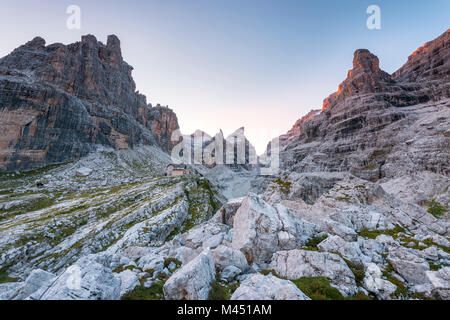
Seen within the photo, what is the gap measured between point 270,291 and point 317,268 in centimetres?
524

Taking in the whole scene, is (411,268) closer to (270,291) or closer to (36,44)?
(270,291)

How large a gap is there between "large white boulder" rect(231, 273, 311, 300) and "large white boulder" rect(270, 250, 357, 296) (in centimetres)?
382

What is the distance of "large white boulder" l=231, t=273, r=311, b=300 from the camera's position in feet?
24.6

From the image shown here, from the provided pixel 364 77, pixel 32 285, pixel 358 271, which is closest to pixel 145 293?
pixel 32 285

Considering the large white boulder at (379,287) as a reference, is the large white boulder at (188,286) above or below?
above

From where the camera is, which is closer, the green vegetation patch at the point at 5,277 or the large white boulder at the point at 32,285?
the large white boulder at the point at 32,285

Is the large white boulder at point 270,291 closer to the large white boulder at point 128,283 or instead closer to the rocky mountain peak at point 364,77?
the large white boulder at point 128,283

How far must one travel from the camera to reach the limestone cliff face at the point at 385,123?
80750 mm

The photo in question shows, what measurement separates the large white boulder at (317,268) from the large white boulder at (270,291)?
12.5 feet

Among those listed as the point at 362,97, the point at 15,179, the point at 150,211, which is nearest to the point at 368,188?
the point at 150,211

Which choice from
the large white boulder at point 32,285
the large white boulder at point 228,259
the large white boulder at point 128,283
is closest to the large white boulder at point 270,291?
the large white boulder at point 228,259

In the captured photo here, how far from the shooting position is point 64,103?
269 ft

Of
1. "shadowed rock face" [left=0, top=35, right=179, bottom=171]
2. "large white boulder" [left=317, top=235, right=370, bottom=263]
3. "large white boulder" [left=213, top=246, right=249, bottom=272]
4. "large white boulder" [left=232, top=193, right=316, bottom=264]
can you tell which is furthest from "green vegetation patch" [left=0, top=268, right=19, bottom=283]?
"shadowed rock face" [left=0, top=35, right=179, bottom=171]

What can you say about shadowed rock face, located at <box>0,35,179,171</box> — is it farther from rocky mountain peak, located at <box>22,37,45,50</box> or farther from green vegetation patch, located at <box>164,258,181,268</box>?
green vegetation patch, located at <box>164,258,181,268</box>
